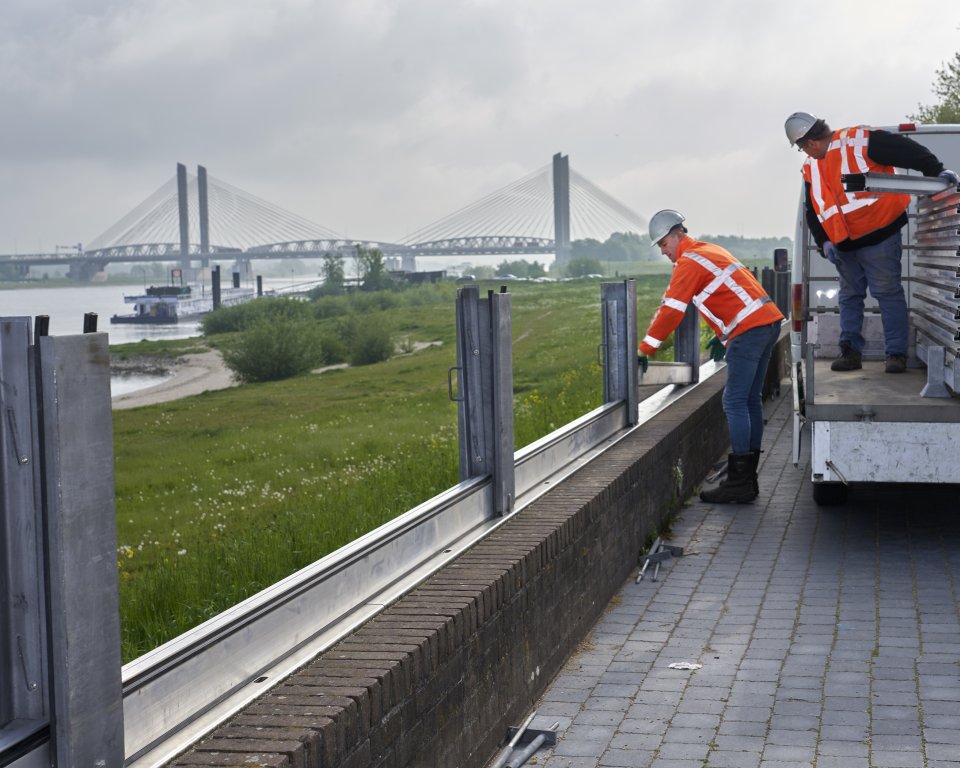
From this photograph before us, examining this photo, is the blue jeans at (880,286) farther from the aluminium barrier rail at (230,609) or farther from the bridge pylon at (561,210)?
the bridge pylon at (561,210)

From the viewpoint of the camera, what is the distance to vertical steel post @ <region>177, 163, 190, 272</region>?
6309 centimetres

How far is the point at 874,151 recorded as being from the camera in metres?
8.29

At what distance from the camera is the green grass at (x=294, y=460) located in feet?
15.3

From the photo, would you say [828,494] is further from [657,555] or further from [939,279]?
[657,555]

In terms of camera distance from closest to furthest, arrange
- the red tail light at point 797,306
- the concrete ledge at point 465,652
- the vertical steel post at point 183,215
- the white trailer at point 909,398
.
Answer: the concrete ledge at point 465,652 < the white trailer at point 909,398 < the red tail light at point 797,306 < the vertical steel post at point 183,215

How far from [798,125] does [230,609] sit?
5.85 meters

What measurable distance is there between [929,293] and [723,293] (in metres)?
1.24

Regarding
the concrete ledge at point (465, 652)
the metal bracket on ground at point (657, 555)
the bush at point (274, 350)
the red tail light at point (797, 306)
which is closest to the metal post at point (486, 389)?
the concrete ledge at point (465, 652)

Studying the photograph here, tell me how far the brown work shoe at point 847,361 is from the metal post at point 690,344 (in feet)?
7.78

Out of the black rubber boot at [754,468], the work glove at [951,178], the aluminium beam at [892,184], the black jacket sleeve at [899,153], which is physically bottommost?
the black rubber boot at [754,468]

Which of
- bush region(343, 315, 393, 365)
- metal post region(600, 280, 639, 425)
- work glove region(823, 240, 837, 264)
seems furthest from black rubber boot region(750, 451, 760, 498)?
bush region(343, 315, 393, 365)

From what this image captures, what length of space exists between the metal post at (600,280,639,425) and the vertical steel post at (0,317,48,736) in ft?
20.3

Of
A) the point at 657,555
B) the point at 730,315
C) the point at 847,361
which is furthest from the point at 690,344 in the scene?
the point at 657,555

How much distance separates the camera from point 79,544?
261 centimetres
